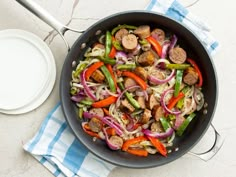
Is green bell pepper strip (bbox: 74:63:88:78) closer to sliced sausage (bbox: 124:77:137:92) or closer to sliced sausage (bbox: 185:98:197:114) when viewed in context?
sliced sausage (bbox: 124:77:137:92)

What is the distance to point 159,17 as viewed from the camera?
4.01 ft

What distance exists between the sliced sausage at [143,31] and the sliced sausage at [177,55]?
86 mm

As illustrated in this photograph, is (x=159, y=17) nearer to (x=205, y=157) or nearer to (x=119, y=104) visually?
(x=119, y=104)

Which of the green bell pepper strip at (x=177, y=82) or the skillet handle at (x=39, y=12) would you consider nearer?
the skillet handle at (x=39, y=12)

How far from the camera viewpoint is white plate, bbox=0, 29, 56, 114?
50.8 inches

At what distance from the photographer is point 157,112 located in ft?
4.10

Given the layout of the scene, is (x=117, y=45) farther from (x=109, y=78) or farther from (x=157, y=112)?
(x=157, y=112)

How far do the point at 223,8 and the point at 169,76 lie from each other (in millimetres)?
288

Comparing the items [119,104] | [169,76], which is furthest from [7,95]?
[169,76]

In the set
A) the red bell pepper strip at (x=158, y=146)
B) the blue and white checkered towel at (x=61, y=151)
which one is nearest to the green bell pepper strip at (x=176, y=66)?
the blue and white checkered towel at (x=61, y=151)

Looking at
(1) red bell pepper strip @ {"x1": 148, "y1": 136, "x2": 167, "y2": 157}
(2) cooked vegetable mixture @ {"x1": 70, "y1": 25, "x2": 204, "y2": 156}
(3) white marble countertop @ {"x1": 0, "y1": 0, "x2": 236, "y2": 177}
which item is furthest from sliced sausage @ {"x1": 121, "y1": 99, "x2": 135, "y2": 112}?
(3) white marble countertop @ {"x1": 0, "y1": 0, "x2": 236, "y2": 177}

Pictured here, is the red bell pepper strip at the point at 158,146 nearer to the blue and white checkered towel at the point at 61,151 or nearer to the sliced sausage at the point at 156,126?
the sliced sausage at the point at 156,126

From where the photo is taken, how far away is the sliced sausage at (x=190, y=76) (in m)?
1.25

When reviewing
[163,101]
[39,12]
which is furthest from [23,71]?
[163,101]
